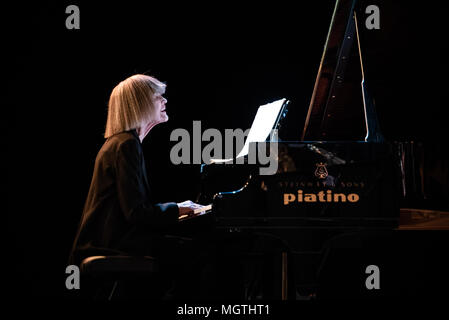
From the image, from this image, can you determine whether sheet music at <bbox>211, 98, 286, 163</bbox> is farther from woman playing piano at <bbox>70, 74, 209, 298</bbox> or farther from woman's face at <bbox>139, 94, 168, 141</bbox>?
woman playing piano at <bbox>70, 74, 209, 298</bbox>

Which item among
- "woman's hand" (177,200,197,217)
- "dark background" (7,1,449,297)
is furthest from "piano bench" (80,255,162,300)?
"dark background" (7,1,449,297)

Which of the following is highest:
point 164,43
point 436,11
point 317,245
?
point 164,43

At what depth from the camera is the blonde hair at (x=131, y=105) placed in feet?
7.88

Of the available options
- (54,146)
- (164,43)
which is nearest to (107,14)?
(164,43)

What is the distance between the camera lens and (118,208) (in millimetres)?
2260

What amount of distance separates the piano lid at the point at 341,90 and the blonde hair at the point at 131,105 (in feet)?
4.13

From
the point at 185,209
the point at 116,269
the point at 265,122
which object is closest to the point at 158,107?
the point at 185,209

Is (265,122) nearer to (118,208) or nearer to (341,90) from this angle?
(341,90)

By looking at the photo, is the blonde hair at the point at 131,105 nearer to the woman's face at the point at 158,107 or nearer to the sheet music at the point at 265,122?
the woman's face at the point at 158,107

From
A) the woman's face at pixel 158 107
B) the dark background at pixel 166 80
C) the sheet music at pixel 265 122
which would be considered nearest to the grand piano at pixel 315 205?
the sheet music at pixel 265 122
